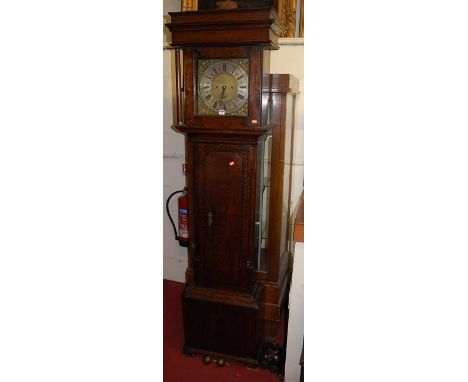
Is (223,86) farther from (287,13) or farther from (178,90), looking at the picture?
(287,13)

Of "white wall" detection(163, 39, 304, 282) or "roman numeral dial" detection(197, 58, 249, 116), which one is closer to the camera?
"roman numeral dial" detection(197, 58, 249, 116)

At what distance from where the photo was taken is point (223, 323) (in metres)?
2.04

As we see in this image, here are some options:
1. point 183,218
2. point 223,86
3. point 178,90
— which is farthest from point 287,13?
point 183,218

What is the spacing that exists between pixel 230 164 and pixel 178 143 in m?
0.99

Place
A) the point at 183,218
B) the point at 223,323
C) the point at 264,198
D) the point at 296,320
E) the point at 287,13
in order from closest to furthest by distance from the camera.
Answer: the point at 296,320 → the point at 223,323 → the point at 264,198 → the point at 287,13 → the point at 183,218

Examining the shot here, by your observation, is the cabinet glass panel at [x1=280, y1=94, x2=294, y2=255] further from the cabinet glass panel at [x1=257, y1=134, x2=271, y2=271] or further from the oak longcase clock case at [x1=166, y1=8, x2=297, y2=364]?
the cabinet glass panel at [x1=257, y1=134, x2=271, y2=271]

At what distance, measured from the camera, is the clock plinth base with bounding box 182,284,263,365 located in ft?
6.53

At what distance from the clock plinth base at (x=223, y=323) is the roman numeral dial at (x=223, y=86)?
0.96 m

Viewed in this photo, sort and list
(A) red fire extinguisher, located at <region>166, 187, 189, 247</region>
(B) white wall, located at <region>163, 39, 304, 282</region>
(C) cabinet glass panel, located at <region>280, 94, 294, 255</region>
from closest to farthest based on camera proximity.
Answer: (C) cabinet glass panel, located at <region>280, 94, 294, 255</region> → (B) white wall, located at <region>163, 39, 304, 282</region> → (A) red fire extinguisher, located at <region>166, 187, 189, 247</region>

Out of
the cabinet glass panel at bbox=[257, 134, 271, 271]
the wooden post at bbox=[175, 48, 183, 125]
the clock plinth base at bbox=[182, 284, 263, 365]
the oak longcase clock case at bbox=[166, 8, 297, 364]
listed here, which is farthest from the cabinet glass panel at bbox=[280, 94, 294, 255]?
the wooden post at bbox=[175, 48, 183, 125]

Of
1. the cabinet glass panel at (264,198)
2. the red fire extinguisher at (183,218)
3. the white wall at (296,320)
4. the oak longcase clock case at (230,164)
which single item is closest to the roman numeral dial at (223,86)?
the oak longcase clock case at (230,164)

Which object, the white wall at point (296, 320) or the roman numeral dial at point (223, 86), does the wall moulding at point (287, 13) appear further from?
the white wall at point (296, 320)
